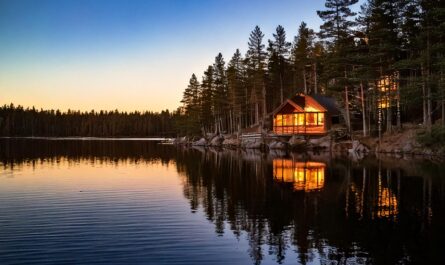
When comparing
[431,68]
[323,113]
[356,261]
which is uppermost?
[431,68]

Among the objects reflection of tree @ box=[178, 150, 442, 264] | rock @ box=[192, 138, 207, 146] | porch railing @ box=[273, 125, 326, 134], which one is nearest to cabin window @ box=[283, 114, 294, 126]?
porch railing @ box=[273, 125, 326, 134]

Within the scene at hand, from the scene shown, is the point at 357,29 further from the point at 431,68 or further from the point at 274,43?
the point at 274,43

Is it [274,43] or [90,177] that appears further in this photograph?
[274,43]

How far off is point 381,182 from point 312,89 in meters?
61.5

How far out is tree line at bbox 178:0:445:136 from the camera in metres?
40.9

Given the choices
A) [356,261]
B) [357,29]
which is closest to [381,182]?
[356,261]

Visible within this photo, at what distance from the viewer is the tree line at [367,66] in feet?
134

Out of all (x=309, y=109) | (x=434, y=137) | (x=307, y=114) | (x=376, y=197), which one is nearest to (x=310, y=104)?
(x=309, y=109)

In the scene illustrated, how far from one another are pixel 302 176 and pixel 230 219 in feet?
45.4

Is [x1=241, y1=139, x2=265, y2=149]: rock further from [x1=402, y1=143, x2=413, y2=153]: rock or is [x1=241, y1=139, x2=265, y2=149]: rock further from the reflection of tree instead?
the reflection of tree

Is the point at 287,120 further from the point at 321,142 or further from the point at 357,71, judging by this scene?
the point at 357,71

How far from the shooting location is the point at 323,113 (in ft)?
196

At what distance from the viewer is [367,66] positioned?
153 feet

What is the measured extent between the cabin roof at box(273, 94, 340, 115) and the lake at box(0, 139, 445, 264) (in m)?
29.5
